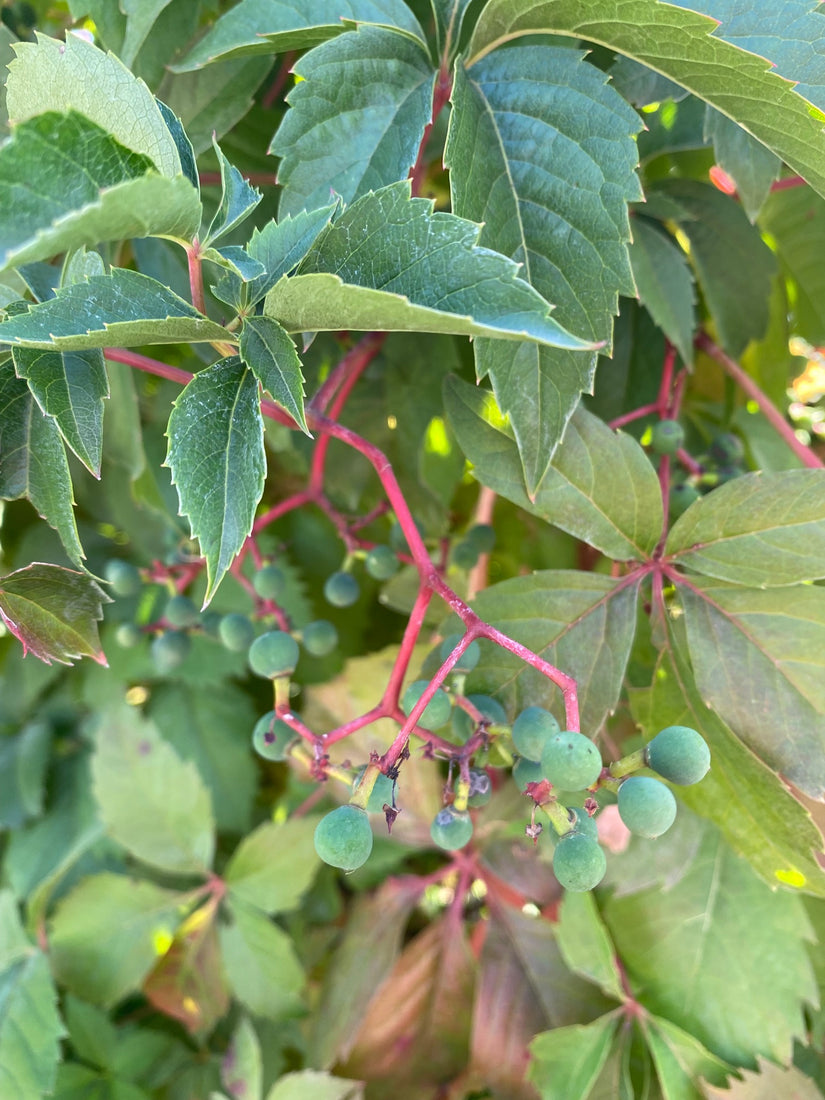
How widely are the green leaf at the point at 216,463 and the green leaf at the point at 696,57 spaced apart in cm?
40

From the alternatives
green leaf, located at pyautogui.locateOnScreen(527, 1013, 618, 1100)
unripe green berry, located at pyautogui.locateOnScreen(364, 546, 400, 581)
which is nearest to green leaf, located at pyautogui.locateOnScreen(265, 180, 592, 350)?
unripe green berry, located at pyautogui.locateOnScreen(364, 546, 400, 581)

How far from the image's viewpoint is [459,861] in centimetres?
122

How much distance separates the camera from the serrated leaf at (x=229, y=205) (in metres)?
0.55

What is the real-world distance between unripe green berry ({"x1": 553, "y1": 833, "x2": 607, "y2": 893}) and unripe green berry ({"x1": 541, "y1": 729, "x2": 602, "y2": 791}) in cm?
4

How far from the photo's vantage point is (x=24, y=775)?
1481 millimetres

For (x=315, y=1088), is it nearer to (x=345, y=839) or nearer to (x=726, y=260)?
(x=345, y=839)

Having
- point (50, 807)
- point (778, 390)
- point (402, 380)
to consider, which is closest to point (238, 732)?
point (50, 807)

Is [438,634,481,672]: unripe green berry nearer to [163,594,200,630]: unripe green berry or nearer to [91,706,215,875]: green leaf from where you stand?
[163,594,200,630]: unripe green berry

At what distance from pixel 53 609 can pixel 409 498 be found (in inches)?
21.1

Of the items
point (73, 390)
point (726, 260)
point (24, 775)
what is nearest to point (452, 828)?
point (73, 390)

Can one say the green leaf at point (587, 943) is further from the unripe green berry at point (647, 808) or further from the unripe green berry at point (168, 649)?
the unripe green berry at point (168, 649)

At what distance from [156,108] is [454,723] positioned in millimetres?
535

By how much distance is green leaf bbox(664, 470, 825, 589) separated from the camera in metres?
0.71

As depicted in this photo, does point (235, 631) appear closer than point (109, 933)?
Yes
